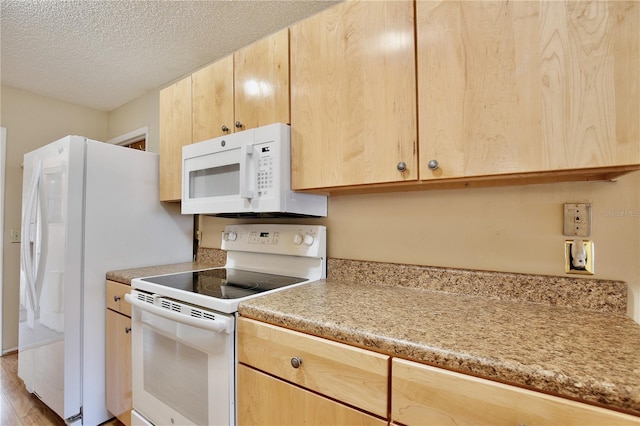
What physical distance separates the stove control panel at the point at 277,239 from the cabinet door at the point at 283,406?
0.64 m

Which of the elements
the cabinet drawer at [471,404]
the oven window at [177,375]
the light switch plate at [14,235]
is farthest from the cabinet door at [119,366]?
the light switch plate at [14,235]

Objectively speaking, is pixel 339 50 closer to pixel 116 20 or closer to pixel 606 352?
pixel 606 352

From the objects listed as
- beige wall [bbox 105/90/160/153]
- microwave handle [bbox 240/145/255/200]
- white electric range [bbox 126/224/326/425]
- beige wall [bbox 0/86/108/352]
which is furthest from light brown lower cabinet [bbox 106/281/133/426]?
beige wall [bbox 0/86/108/352]

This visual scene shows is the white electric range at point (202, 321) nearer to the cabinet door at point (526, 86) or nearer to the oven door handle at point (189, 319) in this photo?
the oven door handle at point (189, 319)

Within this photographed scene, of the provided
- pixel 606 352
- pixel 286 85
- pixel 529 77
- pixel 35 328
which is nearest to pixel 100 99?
pixel 35 328

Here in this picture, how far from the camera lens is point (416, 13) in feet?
3.43

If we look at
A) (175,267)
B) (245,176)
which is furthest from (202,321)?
(175,267)

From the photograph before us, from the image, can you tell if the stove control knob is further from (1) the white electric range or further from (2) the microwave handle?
(2) the microwave handle

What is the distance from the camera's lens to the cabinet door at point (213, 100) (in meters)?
1.59

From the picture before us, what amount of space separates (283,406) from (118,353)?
1211 millimetres

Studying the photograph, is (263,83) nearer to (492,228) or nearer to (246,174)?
(246,174)

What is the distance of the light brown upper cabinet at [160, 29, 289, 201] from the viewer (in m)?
1.40

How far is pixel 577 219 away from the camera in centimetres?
103

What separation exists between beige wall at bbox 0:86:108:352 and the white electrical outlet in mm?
3900
